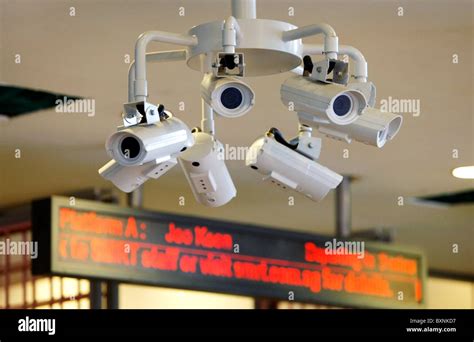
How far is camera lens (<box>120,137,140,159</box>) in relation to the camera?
2.52 meters

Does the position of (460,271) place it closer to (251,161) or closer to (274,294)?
(274,294)

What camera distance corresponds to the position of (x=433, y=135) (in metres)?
5.35

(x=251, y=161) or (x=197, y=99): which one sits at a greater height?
(x=197, y=99)

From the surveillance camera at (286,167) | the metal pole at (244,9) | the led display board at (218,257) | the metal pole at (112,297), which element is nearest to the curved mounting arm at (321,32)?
the metal pole at (244,9)

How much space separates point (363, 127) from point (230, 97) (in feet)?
0.96

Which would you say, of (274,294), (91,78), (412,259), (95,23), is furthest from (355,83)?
(412,259)

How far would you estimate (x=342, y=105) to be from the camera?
2.55 metres

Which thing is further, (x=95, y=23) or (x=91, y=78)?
(x=91, y=78)

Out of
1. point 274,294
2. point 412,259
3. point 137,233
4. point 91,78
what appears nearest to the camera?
point 91,78

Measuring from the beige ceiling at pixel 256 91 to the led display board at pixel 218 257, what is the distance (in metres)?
0.43

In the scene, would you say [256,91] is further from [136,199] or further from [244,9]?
[244,9]

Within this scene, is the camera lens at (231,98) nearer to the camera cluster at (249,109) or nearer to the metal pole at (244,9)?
the camera cluster at (249,109)

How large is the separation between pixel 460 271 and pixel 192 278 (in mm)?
4150
